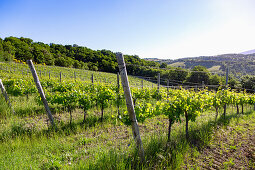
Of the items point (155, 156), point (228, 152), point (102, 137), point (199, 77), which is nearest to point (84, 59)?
point (199, 77)

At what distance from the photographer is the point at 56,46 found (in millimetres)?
79062

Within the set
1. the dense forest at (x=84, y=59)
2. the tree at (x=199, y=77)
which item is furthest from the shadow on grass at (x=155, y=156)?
the tree at (x=199, y=77)

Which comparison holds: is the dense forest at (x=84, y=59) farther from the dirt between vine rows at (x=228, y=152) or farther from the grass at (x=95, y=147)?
the grass at (x=95, y=147)

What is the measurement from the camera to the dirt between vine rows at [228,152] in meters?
2.74

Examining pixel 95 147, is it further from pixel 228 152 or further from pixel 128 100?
pixel 228 152

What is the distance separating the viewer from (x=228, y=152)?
3209 mm

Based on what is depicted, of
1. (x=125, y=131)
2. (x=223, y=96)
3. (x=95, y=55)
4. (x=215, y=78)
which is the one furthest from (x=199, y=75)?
(x=95, y=55)

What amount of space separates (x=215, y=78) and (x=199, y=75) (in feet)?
15.8

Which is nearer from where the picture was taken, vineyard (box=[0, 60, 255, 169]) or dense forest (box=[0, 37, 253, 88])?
vineyard (box=[0, 60, 255, 169])

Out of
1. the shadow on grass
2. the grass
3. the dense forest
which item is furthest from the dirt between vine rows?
the dense forest

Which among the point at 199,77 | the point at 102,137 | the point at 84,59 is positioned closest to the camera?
the point at 102,137

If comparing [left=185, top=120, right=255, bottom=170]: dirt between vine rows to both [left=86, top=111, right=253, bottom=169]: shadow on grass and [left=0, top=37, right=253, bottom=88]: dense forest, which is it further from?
[left=0, top=37, right=253, bottom=88]: dense forest

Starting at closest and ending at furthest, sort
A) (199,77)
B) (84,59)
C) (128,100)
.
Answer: (128,100), (199,77), (84,59)

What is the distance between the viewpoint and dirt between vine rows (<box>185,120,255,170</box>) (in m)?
2.74
